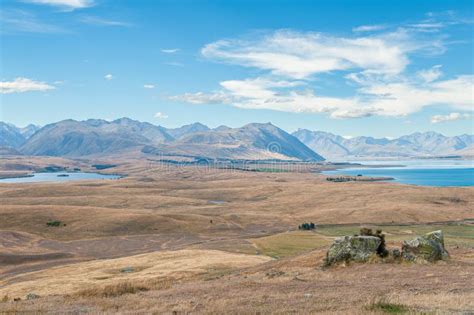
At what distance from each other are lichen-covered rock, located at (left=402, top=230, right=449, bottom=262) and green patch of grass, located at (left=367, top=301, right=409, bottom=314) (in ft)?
71.5

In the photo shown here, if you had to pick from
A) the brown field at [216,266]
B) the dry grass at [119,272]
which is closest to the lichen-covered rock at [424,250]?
the brown field at [216,266]

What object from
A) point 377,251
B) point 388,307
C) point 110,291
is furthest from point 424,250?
point 110,291

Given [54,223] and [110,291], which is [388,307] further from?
[54,223]

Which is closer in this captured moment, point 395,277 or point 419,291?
point 419,291

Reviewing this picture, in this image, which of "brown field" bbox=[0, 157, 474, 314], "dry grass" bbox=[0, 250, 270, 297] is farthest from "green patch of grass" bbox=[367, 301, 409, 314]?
"dry grass" bbox=[0, 250, 270, 297]

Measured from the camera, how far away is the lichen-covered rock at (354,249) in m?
41.0

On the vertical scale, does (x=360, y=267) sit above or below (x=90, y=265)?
above

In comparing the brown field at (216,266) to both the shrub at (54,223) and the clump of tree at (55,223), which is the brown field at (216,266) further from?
the shrub at (54,223)

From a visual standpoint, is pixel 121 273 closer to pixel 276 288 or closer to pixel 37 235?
pixel 276 288

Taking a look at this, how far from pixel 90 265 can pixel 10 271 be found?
18813mm

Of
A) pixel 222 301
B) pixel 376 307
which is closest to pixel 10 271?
pixel 222 301

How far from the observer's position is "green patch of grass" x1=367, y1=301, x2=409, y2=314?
64.7 feet

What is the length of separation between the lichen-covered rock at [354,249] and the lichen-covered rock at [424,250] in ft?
8.65

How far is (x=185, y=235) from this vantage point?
143500 millimetres
